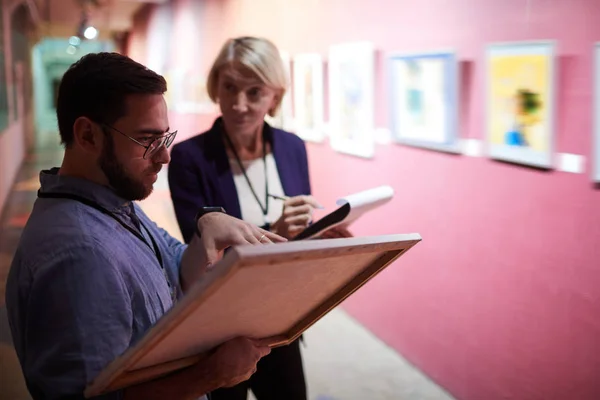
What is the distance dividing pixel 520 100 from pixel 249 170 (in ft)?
4.28

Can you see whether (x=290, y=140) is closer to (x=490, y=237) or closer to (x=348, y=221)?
(x=348, y=221)

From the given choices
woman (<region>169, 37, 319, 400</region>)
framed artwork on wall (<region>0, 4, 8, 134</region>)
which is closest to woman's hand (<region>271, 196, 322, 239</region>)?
woman (<region>169, 37, 319, 400</region>)

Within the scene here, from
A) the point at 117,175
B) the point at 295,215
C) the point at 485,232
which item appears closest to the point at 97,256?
the point at 117,175

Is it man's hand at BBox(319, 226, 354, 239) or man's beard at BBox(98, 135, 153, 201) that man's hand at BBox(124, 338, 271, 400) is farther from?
man's hand at BBox(319, 226, 354, 239)

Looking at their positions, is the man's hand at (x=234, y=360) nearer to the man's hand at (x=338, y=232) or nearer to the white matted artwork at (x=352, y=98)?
the man's hand at (x=338, y=232)

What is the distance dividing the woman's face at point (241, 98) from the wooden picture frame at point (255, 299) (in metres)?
1.14

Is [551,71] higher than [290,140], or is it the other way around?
[551,71]

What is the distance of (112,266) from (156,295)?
16 centimetres

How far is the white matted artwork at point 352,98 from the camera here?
439 cm

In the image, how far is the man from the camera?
3.73 feet

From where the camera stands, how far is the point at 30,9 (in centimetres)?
1459

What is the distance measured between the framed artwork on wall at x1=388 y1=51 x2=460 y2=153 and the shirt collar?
2.49 meters

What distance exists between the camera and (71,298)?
3.72 ft

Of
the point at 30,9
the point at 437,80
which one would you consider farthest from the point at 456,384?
the point at 30,9
